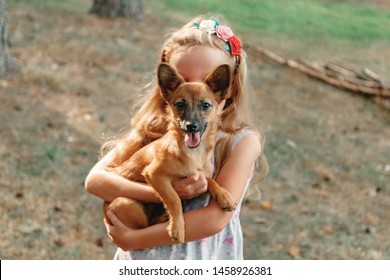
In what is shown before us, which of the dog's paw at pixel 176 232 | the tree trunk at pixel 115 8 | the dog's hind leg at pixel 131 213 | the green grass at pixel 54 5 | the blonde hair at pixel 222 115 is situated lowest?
the green grass at pixel 54 5

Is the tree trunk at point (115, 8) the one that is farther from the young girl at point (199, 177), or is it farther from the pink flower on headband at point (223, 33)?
the pink flower on headband at point (223, 33)

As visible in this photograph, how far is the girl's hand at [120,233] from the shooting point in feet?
7.88

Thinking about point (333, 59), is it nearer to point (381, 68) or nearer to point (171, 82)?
point (381, 68)

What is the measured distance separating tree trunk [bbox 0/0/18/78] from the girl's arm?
178 inches

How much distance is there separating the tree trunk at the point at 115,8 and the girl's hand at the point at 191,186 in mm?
8264

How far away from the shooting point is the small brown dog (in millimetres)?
2131

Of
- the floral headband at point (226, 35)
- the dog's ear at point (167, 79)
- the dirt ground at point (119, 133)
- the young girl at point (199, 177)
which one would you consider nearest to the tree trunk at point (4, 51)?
the dirt ground at point (119, 133)

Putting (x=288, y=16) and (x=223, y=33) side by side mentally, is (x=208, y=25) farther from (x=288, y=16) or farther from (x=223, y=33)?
(x=288, y=16)

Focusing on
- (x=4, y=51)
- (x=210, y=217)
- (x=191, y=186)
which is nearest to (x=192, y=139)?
(x=191, y=186)

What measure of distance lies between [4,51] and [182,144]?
4.99m

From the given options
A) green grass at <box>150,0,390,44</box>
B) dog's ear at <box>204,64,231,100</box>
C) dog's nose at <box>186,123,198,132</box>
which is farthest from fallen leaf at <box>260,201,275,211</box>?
green grass at <box>150,0,390,44</box>

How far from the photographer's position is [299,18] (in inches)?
559

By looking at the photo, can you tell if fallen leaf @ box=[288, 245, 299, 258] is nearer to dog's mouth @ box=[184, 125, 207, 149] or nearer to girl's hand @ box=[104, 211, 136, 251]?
girl's hand @ box=[104, 211, 136, 251]

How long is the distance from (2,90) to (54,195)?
1952 millimetres
